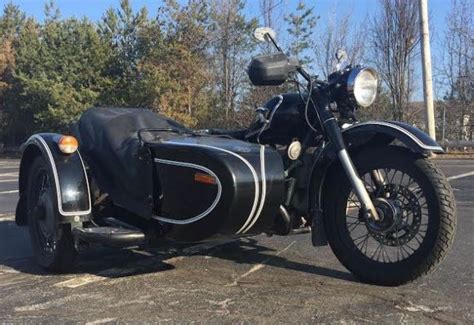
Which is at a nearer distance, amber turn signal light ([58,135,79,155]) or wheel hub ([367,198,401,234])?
wheel hub ([367,198,401,234])

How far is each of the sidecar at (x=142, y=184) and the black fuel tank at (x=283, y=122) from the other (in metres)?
0.28

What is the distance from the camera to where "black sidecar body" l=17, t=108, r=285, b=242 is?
4.14 m

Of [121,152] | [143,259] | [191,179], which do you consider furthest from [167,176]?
[143,259]

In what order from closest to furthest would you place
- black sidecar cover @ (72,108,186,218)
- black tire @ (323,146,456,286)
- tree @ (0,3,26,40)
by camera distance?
black tire @ (323,146,456,286) → black sidecar cover @ (72,108,186,218) → tree @ (0,3,26,40)

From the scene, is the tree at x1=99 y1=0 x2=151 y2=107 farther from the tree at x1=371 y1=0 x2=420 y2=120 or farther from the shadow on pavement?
the shadow on pavement

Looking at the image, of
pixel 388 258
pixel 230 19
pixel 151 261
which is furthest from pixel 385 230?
pixel 230 19

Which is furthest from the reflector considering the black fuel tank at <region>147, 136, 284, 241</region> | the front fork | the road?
the front fork

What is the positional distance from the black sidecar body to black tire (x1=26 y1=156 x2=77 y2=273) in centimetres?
17

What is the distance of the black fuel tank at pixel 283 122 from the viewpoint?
4.72m

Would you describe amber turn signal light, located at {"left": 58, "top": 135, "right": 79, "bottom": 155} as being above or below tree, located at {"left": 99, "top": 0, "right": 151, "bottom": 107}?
below

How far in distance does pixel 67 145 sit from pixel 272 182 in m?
1.79

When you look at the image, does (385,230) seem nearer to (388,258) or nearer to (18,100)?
(388,258)

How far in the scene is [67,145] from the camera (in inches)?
195

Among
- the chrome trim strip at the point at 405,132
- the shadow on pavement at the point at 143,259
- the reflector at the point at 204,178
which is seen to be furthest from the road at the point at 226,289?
the chrome trim strip at the point at 405,132
